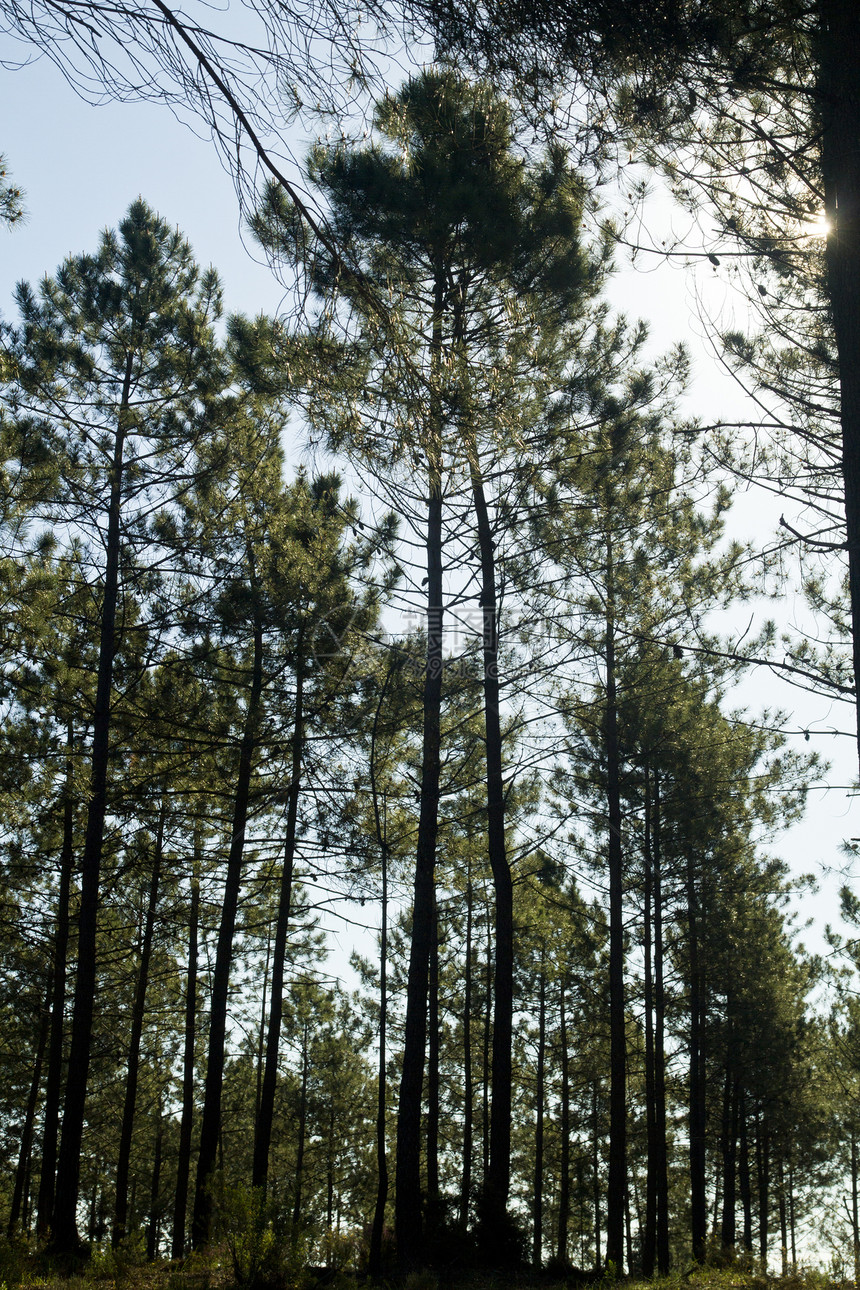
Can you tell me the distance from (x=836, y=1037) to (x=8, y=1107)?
62.9 feet

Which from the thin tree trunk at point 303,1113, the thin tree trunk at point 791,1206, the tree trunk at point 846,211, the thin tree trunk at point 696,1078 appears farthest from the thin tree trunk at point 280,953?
the thin tree trunk at point 791,1206

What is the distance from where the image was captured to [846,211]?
515cm

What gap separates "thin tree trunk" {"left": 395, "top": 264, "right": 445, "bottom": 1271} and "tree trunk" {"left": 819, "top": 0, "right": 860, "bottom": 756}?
3.24 metres

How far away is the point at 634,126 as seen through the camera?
17.9 feet

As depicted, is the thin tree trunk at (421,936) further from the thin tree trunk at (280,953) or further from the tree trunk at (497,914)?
the thin tree trunk at (280,953)

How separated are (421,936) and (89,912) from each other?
3667 mm

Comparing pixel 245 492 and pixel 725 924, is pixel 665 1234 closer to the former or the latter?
pixel 725 924

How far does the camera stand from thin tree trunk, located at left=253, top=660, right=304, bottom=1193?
12.0 m

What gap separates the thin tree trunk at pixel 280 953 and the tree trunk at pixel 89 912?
245 cm

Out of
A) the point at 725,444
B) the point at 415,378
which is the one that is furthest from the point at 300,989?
the point at 415,378

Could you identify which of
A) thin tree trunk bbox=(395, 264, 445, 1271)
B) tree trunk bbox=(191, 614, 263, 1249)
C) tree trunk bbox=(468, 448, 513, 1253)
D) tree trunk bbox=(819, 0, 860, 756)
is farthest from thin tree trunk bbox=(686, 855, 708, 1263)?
tree trunk bbox=(819, 0, 860, 756)

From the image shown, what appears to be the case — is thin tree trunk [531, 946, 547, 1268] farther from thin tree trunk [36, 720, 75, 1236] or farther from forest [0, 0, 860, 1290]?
thin tree trunk [36, 720, 75, 1236]

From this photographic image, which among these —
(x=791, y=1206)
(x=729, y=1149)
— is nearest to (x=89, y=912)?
(x=729, y=1149)

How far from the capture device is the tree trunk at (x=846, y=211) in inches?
194
